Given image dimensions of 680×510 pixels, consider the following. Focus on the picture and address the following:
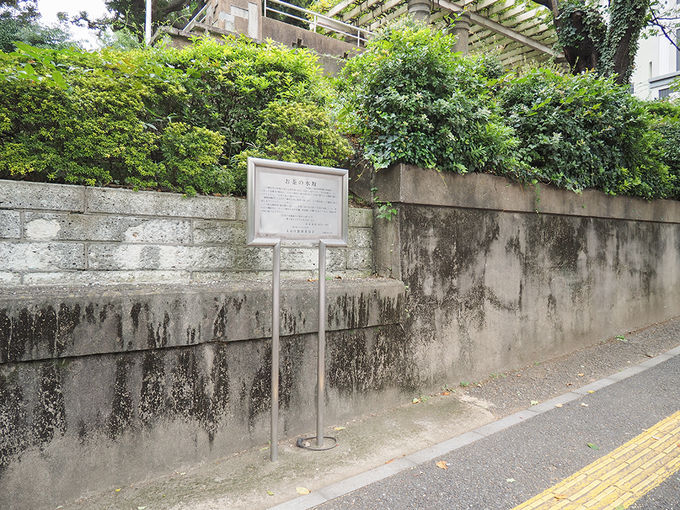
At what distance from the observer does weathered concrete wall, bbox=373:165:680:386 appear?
14.7ft

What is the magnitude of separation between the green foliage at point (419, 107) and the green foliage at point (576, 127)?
118 cm

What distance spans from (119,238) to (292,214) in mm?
1291

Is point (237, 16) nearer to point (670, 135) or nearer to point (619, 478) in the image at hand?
point (670, 135)

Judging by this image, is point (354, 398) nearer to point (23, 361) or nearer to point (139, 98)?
point (23, 361)

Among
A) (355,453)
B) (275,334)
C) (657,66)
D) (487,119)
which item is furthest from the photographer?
(657,66)

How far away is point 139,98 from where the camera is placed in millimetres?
3363

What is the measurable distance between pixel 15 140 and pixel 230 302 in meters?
1.84

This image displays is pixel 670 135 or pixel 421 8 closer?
pixel 670 135

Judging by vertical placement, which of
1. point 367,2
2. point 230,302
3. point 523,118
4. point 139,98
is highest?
point 367,2

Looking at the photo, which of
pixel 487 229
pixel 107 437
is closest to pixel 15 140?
pixel 107 437

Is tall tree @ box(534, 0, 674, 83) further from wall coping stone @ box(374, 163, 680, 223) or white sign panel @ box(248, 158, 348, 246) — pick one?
white sign panel @ box(248, 158, 348, 246)

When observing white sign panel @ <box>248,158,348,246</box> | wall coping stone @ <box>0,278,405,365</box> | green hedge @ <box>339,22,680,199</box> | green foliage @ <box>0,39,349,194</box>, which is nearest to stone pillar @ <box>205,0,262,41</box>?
green hedge @ <box>339,22,680,199</box>

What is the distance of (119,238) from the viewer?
3178mm

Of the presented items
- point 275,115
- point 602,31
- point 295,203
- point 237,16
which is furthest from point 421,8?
point 295,203
